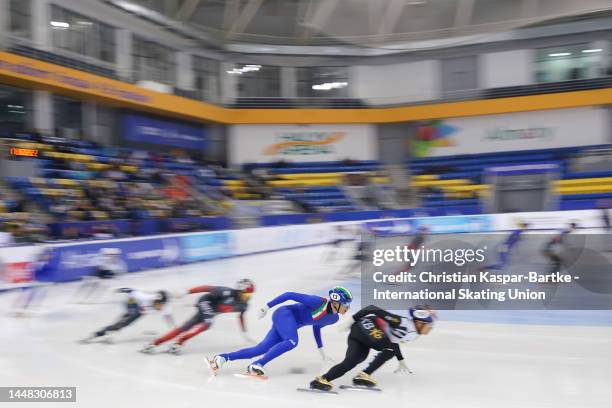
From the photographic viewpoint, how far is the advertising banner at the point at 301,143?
30078 mm

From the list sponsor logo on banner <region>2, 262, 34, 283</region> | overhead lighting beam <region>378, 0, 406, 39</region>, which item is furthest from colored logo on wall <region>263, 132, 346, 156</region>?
sponsor logo on banner <region>2, 262, 34, 283</region>

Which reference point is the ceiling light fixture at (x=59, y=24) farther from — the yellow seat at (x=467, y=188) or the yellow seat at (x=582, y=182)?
the yellow seat at (x=582, y=182)

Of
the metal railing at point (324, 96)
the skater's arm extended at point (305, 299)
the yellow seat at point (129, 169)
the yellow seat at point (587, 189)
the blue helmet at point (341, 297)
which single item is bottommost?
the skater's arm extended at point (305, 299)

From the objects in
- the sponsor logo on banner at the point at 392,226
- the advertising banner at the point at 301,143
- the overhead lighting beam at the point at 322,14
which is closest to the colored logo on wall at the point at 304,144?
the advertising banner at the point at 301,143

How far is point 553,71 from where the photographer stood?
29.1 meters

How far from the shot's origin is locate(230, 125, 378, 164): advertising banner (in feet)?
98.7

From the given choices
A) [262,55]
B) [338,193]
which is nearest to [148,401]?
[338,193]

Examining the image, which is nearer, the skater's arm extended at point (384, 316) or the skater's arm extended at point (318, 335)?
the skater's arm extended at point (384, 316)

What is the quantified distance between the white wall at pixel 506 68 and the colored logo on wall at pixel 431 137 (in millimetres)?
2721

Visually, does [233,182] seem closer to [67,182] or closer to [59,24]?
[59,24]

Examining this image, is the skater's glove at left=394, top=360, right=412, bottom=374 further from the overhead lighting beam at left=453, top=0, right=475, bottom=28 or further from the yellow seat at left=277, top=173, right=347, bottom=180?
the overhead lighting beam at left=453, top=0, right=475, bottom=28

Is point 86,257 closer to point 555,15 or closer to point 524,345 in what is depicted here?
point 524,345

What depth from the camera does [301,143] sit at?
100 ft

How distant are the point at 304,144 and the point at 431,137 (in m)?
6.15
